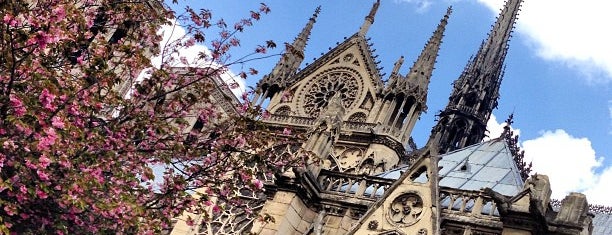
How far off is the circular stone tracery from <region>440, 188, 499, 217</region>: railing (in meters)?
16.0

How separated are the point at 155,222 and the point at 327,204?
381cm

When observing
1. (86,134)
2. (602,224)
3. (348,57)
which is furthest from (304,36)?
(86,134)

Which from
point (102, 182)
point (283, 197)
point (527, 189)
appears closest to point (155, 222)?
point (102, 182)

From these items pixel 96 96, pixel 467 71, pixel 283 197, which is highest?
pixel 467 71

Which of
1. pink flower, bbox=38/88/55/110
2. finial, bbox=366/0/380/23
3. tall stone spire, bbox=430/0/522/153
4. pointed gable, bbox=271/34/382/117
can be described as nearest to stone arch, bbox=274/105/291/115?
pointed gable, bbox=271/34/382/117

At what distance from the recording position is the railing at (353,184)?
38.9 ft

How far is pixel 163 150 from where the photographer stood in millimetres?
9406

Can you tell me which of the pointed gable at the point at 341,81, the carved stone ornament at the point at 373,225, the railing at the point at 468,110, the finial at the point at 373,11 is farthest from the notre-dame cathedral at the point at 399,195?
the railing at the point at 468,110

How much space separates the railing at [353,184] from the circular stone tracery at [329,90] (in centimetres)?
1449

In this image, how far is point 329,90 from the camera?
2802 centimetres

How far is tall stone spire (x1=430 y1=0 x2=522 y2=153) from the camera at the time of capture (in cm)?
4075

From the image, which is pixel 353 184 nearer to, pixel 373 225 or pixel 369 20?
pixel 373 225

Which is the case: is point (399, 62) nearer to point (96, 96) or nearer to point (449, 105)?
point (449, 105)

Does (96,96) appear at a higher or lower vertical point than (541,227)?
lower
